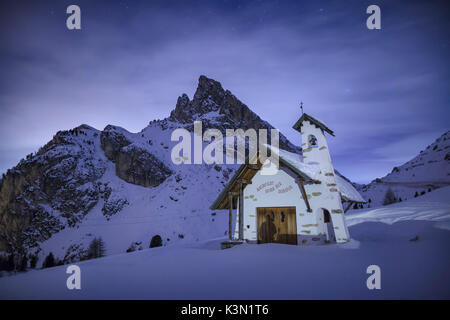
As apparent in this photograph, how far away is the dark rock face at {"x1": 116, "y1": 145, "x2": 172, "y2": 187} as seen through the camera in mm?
57375

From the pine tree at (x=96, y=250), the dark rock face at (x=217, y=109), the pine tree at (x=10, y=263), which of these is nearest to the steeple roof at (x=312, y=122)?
the pine tree at (x=96, y=250)

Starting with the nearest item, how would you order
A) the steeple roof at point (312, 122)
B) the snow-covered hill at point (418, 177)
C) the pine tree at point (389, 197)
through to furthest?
the steeple roof at point (312, 122) < the pine tree at point (389, 197) < the snow-covered hill at point (418, 177)

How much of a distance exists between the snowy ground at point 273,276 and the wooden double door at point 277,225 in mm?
1010

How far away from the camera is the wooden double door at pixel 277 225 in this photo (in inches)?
452

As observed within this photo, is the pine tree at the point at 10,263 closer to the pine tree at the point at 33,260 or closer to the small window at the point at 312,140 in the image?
the pine tree at the point at 33,260

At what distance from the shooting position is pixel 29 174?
190 ft

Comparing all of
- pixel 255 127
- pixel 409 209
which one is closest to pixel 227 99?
pixel 255 127

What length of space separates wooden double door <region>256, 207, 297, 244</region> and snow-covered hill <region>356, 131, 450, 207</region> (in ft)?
115

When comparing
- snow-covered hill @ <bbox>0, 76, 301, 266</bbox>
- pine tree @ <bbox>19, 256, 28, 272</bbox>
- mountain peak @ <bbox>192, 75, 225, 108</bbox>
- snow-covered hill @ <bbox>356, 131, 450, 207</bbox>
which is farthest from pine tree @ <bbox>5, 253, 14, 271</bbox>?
mountain peak @ <bbox>192, 75, 225, 108</bbox>

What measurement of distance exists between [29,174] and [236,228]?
224ft

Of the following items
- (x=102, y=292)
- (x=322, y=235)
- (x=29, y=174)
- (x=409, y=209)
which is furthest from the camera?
(x=29, y=174)

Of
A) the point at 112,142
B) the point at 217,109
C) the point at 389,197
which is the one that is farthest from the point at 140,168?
the point at 389,197
